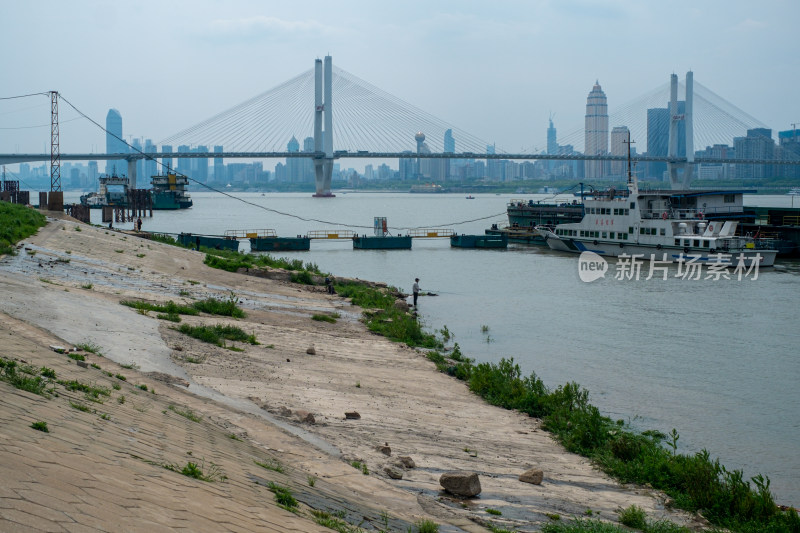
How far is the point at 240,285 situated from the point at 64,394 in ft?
50.0

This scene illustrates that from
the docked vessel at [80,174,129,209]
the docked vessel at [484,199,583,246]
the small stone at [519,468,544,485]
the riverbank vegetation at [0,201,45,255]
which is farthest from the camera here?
the docked vessel at [80,174,129,209]

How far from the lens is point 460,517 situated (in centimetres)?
682

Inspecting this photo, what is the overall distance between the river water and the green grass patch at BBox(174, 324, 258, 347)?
5.69 m

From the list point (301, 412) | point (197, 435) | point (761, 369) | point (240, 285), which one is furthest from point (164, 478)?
point (240, 285)

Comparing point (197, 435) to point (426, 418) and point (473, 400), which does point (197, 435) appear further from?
point (473, 400)

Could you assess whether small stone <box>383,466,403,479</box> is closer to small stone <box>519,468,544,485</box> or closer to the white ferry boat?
small stone <box>519,468,544,485</box>

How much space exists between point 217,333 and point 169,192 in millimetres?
91085

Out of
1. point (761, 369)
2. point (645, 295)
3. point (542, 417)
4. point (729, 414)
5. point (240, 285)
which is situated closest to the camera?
point (542, 417)

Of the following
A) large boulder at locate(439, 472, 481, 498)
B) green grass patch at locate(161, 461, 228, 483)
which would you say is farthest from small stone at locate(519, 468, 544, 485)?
green grass patch at locate(161, 461, 228, 483)

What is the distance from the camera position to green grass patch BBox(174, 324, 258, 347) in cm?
1329

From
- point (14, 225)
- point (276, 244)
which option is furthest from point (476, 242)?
point (14, 225)

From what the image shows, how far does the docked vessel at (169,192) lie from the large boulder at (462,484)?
9659 centimetres

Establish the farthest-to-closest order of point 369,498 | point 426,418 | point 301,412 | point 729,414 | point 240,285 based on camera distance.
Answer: point 240,285 < point 729,414 < point 426,418 < point 301,412 < point 369,498

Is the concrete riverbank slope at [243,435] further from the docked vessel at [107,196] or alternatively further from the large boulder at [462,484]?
the docked vessel at [107,196]
